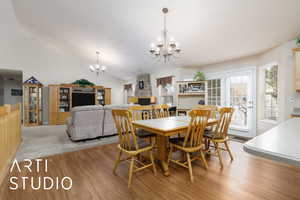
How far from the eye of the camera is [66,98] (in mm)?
6504

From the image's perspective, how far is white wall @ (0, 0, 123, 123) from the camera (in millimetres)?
5631

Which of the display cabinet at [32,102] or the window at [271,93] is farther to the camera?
the display cabinet at [32,102]

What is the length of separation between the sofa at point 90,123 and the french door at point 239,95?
357 centimetres

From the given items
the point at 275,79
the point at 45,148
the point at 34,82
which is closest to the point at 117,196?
the point at 45,148

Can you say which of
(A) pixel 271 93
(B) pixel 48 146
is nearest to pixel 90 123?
(B) pixel 48 146

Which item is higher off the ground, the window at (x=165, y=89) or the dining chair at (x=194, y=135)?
the window at (x=165, y=89)

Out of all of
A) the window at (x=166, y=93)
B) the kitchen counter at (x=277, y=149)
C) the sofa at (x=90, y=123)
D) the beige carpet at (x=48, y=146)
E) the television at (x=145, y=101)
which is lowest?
the beige carpet at (x=48, y=146)

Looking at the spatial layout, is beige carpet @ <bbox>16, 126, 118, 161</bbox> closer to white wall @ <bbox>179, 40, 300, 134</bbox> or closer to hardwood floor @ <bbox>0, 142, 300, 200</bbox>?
hardwood floor @ <bbox>0, 142, 300, 200</bbox>

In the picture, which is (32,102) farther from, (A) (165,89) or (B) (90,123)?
(A) (165,89)

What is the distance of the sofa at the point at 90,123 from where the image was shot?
3.44 metres

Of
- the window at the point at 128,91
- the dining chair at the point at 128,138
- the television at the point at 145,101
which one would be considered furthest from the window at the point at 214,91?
the window at the point at 128,91

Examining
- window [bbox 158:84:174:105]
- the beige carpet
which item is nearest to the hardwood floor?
the beige carpet

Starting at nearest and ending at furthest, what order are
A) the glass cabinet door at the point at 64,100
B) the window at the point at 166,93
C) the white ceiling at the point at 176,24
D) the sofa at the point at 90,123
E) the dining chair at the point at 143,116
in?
the dining chair at the point at 143,116, the white ceiling at the point at 176,24, the sofa at the point at 90,123, the window at the point at 166,93, the glass cabinet door at the point at 64,100

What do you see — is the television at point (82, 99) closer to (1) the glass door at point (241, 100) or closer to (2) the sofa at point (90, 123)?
(2) the sofa at point (90, 123)
